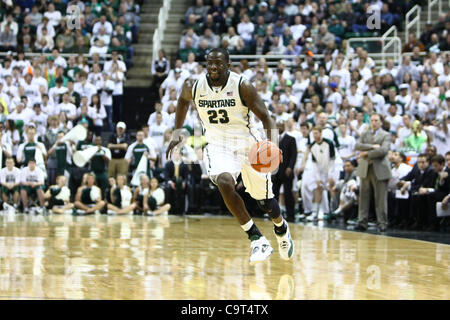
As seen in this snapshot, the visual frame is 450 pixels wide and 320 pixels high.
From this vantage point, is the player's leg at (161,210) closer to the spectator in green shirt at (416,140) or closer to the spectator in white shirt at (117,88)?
the spectator in white shirt at (117,88)

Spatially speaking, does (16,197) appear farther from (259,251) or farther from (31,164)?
(259,251)

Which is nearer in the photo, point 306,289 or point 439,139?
point 306,289

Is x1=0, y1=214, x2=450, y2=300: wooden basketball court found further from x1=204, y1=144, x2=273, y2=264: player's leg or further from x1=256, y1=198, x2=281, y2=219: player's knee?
x1=256, y1=198, x2=281, y2=219: player's knee

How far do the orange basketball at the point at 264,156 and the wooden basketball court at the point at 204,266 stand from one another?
1032 mm

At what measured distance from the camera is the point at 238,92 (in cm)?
835

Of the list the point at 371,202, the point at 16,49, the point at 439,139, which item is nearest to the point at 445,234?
the point at 371,202

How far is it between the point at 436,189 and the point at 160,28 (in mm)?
13812

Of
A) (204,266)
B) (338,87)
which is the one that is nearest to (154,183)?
(338,87)

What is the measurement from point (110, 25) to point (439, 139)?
37.9 ft

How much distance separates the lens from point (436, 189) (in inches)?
573

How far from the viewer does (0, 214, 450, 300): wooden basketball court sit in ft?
20.7

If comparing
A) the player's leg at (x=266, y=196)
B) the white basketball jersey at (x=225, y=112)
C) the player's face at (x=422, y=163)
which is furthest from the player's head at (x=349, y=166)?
the white basketball jersey at (x=225, y=112)
